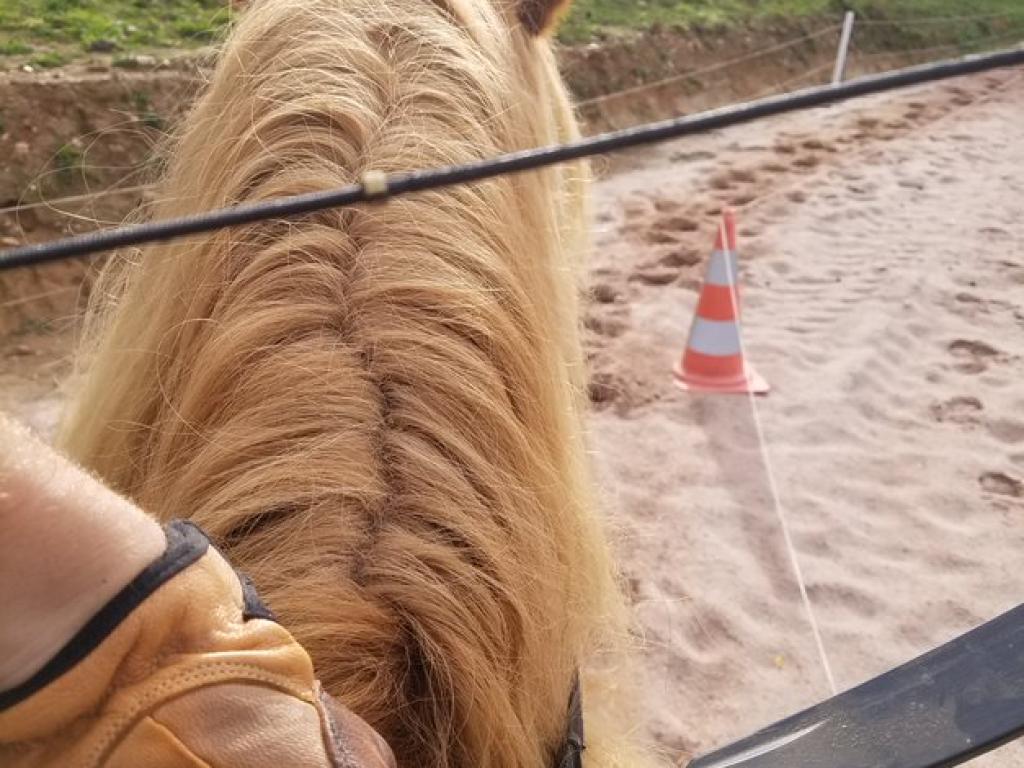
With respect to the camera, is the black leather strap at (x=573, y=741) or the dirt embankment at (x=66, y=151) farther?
the dirt embankment at (x=66, y=151)

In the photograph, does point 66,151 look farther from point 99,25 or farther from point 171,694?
point 171,694

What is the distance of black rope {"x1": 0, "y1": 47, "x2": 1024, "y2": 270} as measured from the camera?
0.55 m

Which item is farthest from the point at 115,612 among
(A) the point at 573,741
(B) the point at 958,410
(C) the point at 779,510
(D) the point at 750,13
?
(D) the point at 750,13

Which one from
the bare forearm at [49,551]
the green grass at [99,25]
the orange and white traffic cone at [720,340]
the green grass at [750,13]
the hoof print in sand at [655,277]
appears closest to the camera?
the bare forearm at [49,551]

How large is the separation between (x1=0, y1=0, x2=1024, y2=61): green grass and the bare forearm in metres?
1.45

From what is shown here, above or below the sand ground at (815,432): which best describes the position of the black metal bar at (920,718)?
above

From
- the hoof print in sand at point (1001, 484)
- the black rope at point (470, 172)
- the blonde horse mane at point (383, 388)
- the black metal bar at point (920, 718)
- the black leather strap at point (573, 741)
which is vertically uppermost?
the black rope at point (470, 172)

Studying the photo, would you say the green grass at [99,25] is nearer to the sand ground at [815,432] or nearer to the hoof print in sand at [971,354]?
the sand ground at [815,432]

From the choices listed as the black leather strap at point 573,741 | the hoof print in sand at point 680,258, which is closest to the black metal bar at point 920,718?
the black leather strap at point 573,741

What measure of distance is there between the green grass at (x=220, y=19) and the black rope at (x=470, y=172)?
4.23 feet

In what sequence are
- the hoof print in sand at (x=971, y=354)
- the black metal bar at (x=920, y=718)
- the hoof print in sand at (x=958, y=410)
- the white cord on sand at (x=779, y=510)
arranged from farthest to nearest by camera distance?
the hoof print in sand at (x=971, y=354), the hoof print in sand at (x=958, y=410), the white cord on sand at (x=779, y=510), the black metal bar at (x=920, y=718)

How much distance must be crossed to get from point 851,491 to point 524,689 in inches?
84.8

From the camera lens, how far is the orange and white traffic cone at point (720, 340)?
320cm

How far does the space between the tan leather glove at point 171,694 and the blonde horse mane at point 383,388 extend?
27cm
